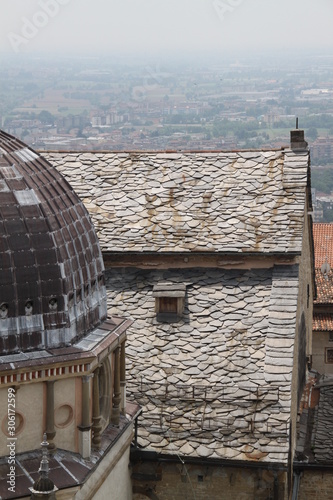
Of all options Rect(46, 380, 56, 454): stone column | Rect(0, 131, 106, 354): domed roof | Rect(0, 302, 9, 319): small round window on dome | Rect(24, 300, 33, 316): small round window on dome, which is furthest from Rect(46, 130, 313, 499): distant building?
Rect(0, 302, 9, 319): small round window on dome

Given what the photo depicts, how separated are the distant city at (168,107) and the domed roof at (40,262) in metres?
46.2

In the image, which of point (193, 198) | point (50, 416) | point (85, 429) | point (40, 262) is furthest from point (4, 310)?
point (193, 198)

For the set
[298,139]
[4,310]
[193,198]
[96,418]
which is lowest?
[96,418]

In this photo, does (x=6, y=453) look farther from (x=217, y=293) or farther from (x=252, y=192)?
(x=252, y=192)

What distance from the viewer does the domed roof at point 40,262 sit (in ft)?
77.0

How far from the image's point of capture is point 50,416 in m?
23.8

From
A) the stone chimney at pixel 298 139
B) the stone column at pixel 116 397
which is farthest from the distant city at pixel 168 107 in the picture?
the stone column at pixel 116 397

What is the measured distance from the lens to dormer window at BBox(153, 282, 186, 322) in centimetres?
3186

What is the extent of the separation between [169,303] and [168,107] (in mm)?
102116

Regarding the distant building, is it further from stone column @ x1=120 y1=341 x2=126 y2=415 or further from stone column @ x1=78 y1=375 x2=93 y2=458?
stone column @ x1=78 y1=375 x2=93 y2=458

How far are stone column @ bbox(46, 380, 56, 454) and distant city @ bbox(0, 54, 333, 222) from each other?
48.8 metres

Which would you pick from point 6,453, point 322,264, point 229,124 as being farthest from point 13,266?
point 229,124

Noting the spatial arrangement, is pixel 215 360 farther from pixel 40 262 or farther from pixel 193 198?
pixel 40 262

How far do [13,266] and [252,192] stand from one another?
487 inches
